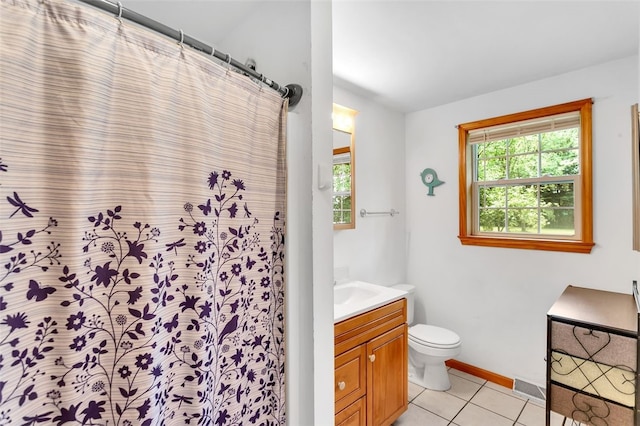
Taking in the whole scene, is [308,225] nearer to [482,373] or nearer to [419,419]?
[419,419]

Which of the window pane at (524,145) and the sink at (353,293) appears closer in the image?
the sink at (353,293)

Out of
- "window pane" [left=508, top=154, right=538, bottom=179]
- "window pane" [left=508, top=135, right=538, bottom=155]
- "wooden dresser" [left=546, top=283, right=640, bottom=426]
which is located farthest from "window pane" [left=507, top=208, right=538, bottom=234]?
"wooden dresser" [left=546, top=283, right=640, bottom=426]

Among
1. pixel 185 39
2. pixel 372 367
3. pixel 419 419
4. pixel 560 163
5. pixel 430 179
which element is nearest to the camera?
pixel 185 39

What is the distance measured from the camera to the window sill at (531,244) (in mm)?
2125

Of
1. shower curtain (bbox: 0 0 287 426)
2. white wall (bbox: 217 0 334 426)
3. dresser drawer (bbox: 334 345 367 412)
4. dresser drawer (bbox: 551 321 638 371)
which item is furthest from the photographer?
dresser drawer (bbox: 334 345 367 412)

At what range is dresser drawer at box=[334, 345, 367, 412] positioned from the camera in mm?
1576

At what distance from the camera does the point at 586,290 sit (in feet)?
6.67

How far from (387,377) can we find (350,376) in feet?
1.30

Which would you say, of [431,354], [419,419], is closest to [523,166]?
[431,354]

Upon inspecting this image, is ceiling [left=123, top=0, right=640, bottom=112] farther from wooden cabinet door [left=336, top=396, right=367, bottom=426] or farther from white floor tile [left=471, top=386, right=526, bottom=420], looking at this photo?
white floor tile [left=471, top=386, right=526, bottom=420]

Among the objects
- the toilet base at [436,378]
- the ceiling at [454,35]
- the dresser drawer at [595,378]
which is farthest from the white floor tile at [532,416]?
the ceiling at [454,35]

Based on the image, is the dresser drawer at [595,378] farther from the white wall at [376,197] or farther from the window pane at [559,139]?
the window pane at [559,139]

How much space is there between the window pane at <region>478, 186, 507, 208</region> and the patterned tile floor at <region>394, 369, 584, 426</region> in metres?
1.55

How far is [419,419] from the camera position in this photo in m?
2.08
